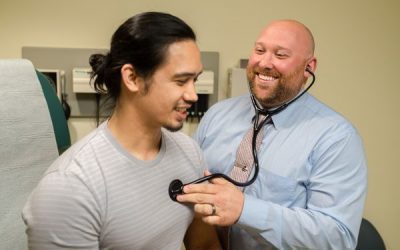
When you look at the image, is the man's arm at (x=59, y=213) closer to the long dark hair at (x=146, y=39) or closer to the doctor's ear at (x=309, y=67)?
the long dark hair at (x=146, y=39)

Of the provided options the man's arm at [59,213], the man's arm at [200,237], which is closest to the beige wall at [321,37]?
the man's arm at [200,237]

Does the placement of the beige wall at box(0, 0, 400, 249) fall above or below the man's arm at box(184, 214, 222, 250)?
above

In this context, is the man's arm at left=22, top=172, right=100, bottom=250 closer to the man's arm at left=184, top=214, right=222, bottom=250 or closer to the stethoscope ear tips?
the stethoscope ear tips

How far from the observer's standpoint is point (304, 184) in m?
1.24

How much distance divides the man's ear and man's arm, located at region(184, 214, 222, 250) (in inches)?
21.0

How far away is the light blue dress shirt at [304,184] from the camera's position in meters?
1.14

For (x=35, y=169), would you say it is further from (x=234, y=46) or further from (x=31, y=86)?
(x=234, y=46)

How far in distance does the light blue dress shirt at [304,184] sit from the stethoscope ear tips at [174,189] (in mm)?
232

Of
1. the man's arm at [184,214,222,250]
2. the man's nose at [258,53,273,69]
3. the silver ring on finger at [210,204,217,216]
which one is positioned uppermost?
the man's nose at [258,53,273,69]

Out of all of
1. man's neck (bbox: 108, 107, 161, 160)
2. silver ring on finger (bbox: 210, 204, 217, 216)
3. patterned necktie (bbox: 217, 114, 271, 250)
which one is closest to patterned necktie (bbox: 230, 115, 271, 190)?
patterned necktie (bbox: 217, 114, 271, 250)

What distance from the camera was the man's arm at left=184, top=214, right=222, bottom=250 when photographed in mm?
1237

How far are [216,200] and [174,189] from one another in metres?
0.13

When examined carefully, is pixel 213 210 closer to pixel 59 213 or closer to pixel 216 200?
pixel 216 200

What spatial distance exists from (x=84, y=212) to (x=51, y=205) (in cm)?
7
